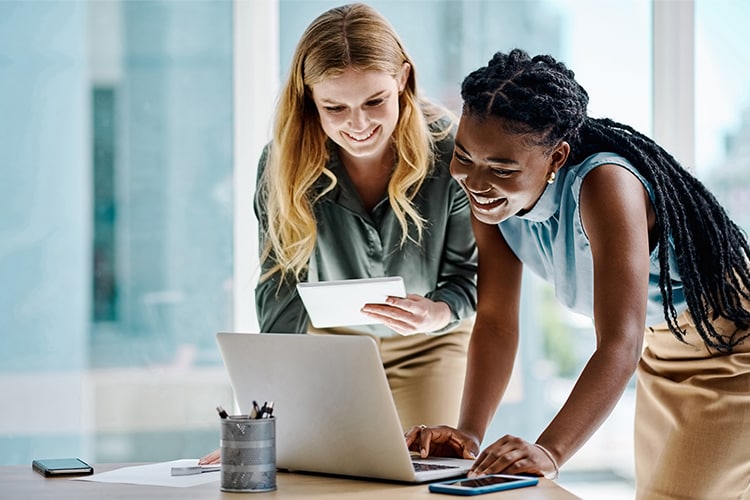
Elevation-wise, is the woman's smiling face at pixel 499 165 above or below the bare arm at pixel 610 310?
above

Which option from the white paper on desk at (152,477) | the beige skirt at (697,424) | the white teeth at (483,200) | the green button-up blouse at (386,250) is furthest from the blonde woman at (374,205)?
the white paper on desk at (152,477)

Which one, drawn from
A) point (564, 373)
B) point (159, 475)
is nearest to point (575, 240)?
point (159, 475)

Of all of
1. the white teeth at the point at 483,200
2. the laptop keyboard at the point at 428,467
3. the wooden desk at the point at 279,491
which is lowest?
the wooden desk at the point at 279,491

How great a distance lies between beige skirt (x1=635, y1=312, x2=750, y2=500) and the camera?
1.78 metres

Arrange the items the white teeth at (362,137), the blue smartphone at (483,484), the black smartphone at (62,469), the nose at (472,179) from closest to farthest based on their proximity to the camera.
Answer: the blue smartphone at (483,484)
the black smartphone at (62,469)
the nose at (472,179)
the white teeth at (362,137)

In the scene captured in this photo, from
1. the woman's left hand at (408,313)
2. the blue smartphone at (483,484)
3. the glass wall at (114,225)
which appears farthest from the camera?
the glass wall at (114,225)

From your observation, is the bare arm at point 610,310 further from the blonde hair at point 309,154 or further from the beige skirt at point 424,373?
the beige skirt at point 424,373

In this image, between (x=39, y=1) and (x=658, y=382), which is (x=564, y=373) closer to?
(x=658, y=382)

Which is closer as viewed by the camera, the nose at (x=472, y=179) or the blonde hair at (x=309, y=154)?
the nose at (x=472, y=179)

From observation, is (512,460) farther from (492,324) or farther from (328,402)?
(492,324)

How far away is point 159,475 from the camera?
1568 millimetres

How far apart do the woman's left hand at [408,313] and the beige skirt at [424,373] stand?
0.66 feet

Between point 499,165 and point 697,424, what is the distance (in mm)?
625

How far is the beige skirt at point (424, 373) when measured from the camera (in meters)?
2.33
